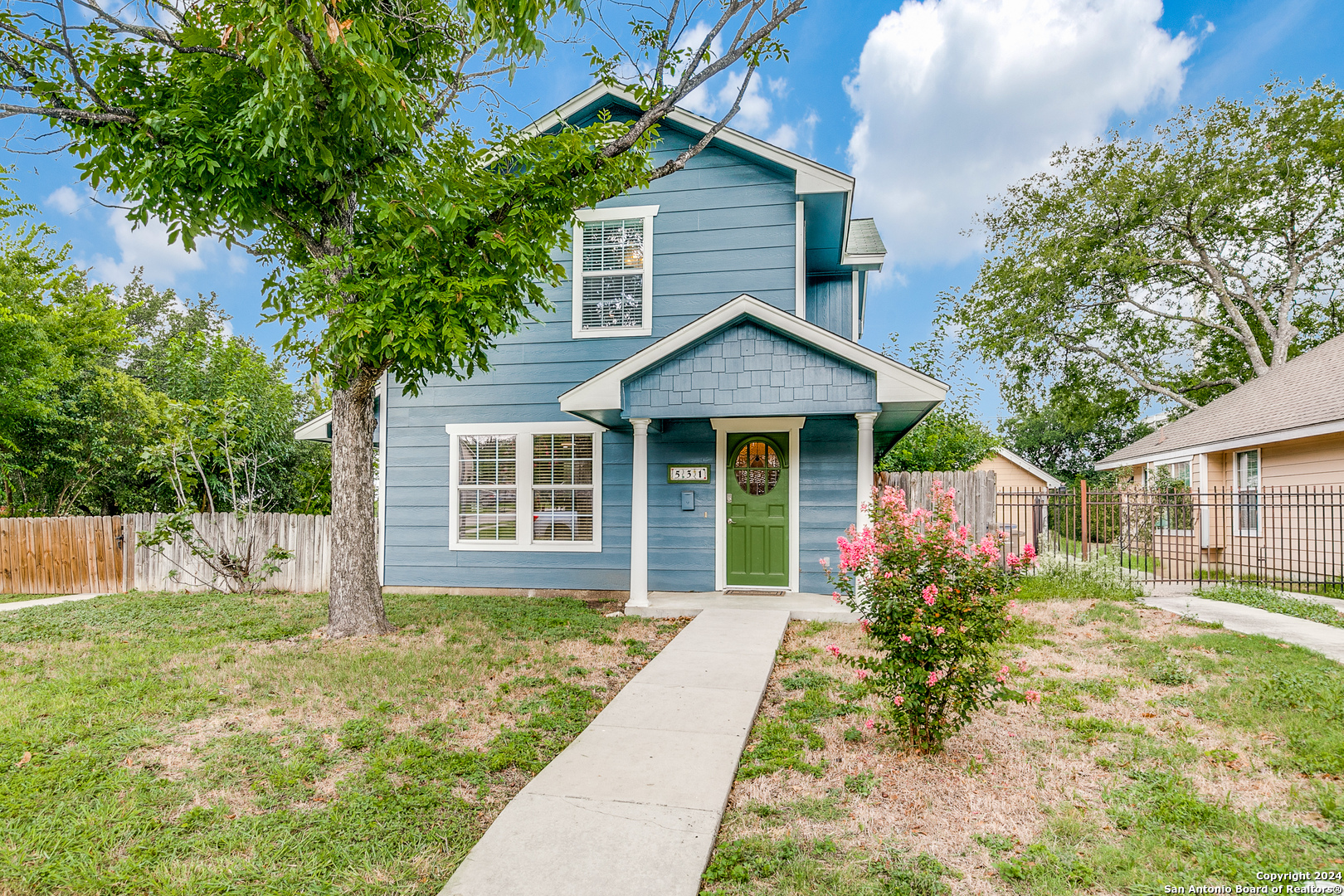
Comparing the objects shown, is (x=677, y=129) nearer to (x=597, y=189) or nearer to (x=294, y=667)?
(x=597, y=189)

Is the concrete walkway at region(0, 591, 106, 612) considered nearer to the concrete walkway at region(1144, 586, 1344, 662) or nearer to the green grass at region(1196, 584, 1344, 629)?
the concrete walkway at region(1144, 586, 1344, 662)

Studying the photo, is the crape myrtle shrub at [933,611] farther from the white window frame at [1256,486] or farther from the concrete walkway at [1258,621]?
the white window frame at [1256,486]

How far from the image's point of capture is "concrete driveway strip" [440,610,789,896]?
104 inches

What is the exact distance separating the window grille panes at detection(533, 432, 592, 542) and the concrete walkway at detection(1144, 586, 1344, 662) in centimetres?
767

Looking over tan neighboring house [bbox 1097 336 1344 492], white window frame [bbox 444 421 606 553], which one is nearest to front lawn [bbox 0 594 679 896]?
white window frame [bbox 444 421 606 553]

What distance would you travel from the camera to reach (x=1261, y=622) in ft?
24.8

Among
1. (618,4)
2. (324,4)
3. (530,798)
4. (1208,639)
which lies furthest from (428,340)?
(1208,639)

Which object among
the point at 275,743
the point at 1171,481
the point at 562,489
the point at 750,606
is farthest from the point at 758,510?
the point at 1171,481

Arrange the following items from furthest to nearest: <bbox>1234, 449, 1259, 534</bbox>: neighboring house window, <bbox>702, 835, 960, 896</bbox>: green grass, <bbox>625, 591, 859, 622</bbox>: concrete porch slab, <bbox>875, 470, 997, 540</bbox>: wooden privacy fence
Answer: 1. <bbox>1234, 449, 1259, 534</bbox>: neighboring house window
2. <bbox>875, 470, 997, 540</bbox>: wooden privacy fence
3. <bbox>625, 591, 859, 622</bbox>: concrete porch slab
4. <bbox>702, 835, 960, 896</bbox>: green grass

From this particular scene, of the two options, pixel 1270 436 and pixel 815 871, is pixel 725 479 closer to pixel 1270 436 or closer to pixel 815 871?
pixel 815 871

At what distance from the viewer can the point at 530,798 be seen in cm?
333

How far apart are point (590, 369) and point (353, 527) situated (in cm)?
384

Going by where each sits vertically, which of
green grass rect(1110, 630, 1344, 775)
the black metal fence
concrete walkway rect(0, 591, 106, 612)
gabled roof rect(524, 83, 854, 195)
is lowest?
concrete walkway rect(0, 591, 106, 612)

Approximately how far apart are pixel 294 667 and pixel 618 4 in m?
7.61
